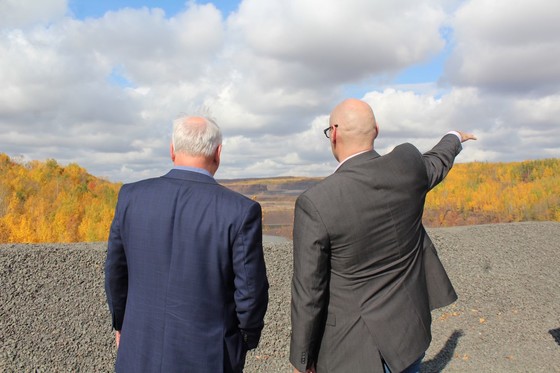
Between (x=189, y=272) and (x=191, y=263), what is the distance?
0.04 m

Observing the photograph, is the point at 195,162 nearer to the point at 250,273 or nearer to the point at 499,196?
the point at 250,273

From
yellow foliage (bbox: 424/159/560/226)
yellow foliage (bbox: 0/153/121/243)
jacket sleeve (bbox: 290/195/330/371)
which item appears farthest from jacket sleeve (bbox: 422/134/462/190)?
yellow foliage (bbox: 424/159/560/226)

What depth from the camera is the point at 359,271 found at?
204 cm

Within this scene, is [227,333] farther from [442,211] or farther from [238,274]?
[442,211]

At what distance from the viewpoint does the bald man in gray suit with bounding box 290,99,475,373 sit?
1972 mm

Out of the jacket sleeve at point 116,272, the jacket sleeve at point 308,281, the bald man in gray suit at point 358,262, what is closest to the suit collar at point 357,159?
the bald man in gray suit at point 358,262

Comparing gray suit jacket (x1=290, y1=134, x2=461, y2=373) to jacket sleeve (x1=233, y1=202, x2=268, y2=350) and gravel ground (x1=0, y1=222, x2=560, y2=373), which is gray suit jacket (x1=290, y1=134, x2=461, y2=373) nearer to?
jacket sleeve (x1=233, y1=202, x2=268, y2=350)

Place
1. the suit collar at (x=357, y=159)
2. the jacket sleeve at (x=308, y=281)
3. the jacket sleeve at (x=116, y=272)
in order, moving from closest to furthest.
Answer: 1. the jacket sleeve at (x=308, y=281)
2. the suit collar at (x=357, y=159)
3. the jacket sleeve at (x=116, y=272)

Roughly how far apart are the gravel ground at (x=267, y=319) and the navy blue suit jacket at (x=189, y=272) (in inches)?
160

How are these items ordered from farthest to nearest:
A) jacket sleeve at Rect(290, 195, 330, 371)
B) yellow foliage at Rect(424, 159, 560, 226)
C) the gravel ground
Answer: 1. yellow foliage at Rect(424, 159, 560, 226)
2. the gravel ground
3. jacket sleeve at Rect(290, 195, 330, 371)

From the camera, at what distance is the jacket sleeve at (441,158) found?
2.39 metres

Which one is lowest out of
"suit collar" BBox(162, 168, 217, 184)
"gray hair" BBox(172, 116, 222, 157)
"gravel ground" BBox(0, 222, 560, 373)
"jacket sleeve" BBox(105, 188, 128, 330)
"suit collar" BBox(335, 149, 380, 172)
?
"gravel ground" BBox(0, 222, 560, 373)

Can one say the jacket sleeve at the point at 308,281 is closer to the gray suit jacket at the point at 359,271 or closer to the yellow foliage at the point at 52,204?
the gray suit jacket at the point at 359,271

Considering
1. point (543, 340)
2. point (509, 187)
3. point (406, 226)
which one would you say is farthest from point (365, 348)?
point (509, 187)
